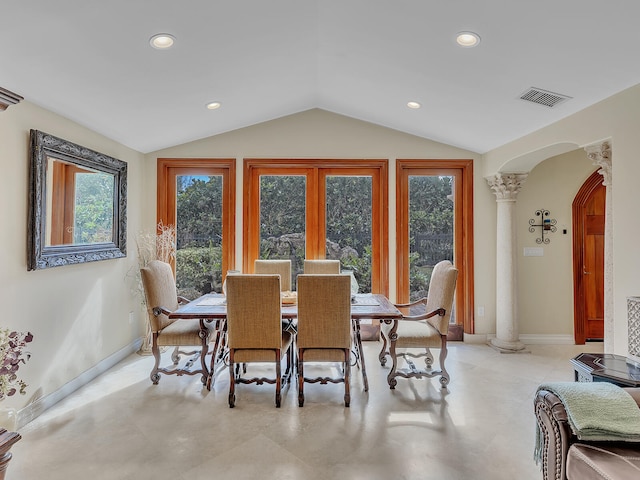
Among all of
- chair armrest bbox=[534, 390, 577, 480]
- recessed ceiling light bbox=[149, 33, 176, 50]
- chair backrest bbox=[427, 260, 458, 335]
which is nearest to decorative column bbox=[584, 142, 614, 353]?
chair backrest bbox=[427, 260, 458, 335]

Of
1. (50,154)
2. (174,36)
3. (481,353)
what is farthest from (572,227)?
(50,154)

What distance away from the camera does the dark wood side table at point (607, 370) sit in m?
1.96

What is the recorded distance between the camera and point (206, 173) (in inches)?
183

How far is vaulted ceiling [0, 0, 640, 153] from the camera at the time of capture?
6.77 ft

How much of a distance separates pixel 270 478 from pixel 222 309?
149 cm

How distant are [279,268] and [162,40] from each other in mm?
2603

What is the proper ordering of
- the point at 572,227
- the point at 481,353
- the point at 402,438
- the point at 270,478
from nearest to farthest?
1. the point at 270,478
2. the point at 402,438
3. the point at 481,353
4. the point at 572,227

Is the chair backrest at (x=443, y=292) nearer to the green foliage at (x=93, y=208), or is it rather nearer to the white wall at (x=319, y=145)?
the white wall at (x=319, y=145)

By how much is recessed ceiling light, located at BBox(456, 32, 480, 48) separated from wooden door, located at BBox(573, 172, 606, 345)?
3099mm

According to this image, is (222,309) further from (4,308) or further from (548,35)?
(548,35)

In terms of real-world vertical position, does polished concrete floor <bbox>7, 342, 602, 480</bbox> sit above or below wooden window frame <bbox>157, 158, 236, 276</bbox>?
below

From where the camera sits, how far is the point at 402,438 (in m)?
2.41

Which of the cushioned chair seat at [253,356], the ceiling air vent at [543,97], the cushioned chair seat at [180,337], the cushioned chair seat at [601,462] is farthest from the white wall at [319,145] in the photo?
the cushioned chair seat at [601,462]

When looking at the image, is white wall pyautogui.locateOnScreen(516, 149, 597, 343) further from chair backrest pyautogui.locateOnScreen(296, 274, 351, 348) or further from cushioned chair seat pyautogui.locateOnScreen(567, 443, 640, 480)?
cushioned chair seat pyautogui.locateOnScreen(567, 443, 640, 480)
